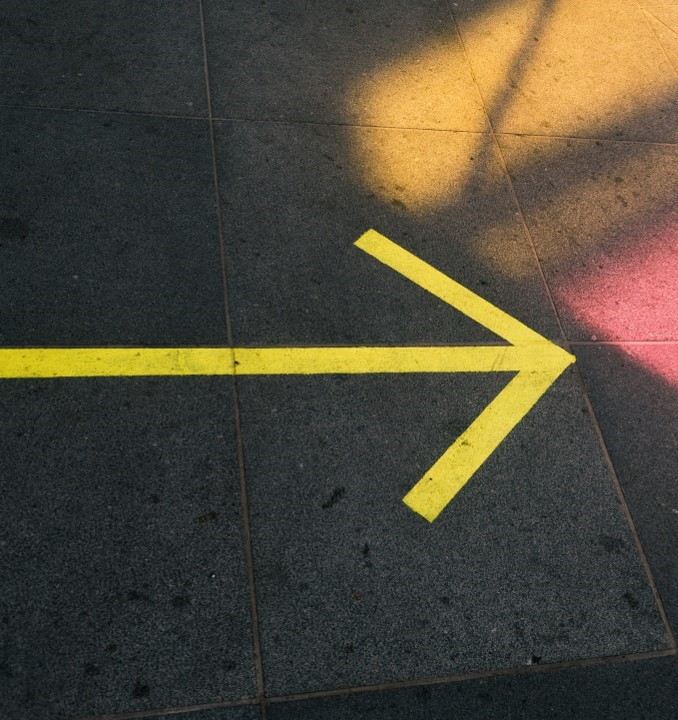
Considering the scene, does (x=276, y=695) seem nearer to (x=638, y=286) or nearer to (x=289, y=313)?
(x=289, y=313)

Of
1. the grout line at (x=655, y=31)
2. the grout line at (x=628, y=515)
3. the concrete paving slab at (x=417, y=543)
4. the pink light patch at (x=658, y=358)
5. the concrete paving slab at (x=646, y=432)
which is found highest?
the grout line at (x=655, y=31)

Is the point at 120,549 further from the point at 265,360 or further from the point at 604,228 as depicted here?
the point at 604,228

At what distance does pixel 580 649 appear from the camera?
11.7 feet

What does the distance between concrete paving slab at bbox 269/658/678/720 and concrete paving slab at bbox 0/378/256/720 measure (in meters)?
0.44

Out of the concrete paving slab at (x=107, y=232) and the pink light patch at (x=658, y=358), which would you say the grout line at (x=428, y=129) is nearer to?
the concrete paving slab at (x=107, y=232)

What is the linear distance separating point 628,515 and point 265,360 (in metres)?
1.98

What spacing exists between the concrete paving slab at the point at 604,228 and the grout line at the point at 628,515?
434 mm

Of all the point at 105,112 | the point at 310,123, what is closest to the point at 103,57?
the point at 105,112

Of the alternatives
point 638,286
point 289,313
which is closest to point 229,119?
point 289,313

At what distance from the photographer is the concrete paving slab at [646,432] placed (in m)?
3.94

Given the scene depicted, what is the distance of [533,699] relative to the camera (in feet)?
11.2

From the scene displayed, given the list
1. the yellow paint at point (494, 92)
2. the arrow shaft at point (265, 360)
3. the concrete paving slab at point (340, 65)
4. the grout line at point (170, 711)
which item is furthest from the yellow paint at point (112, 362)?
the concrete paving slab at point (340, 65)

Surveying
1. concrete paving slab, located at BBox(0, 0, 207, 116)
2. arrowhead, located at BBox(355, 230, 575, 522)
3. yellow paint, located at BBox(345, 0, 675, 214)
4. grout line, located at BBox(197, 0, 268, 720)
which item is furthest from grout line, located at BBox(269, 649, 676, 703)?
concrete paving slab, located at BBox(0, 0, 207, 116)

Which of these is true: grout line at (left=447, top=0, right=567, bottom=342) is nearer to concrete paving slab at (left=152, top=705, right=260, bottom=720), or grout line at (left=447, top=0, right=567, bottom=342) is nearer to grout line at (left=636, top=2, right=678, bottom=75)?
grout line at (left=636, top=2, right=678, bottom=75)
